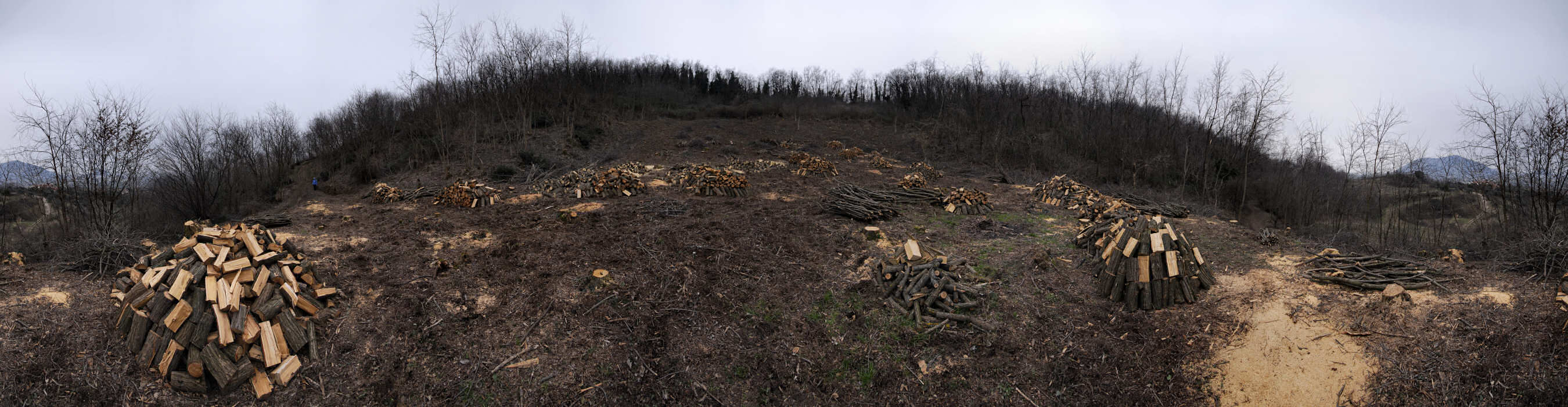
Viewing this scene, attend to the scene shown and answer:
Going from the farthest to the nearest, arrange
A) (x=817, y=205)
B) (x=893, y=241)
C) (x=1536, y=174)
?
(x=817, y=205)
(x=1536, y=174)
(x=893, y=241)

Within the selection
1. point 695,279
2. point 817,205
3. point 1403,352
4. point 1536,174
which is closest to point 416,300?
point 695,279

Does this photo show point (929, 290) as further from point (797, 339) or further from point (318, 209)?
point (318, 209)

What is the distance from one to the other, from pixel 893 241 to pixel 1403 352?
546 cm

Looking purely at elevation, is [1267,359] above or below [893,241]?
below

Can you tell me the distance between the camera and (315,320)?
496cm

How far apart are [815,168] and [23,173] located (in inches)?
714

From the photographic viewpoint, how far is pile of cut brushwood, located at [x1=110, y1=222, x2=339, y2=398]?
4188mm

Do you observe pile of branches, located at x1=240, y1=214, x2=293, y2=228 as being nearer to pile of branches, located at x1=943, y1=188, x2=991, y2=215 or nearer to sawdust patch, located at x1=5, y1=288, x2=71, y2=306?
sawdust patch, located at x1=5, y1=288, x2=71, y2=306

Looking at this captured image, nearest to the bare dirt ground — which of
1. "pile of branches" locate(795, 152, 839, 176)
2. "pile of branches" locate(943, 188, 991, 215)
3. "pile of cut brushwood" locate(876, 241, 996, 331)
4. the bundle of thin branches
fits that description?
"pile of cut brushwood" locate(876, 241, 996, 331)

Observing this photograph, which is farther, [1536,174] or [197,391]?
[1536,174]

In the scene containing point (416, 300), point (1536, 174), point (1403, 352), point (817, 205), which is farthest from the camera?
point (817, 205)

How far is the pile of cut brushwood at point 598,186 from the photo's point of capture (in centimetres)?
1296

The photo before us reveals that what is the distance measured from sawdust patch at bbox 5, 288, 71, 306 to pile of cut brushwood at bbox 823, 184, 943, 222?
9.78 meters

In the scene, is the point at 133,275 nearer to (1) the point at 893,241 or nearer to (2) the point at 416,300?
(2) the point at 416,300
